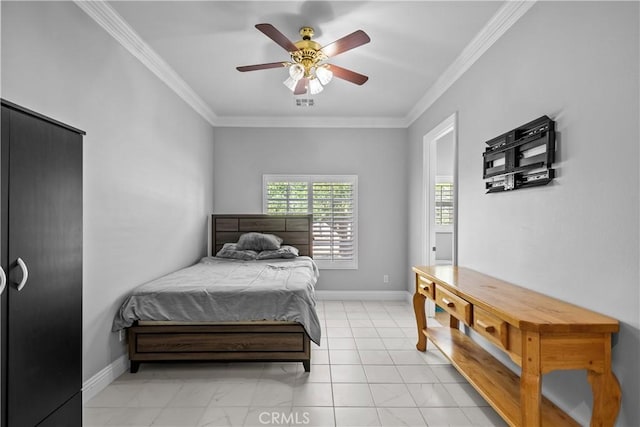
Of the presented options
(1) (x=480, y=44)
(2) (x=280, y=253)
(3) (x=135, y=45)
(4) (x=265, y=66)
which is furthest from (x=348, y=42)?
(2) (x=280, y=253)

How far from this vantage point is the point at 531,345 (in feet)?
5.25

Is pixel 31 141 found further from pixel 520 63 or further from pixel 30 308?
pixel 520 63

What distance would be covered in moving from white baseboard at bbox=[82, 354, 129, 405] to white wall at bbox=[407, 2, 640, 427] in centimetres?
297

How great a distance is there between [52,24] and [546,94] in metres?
2.96

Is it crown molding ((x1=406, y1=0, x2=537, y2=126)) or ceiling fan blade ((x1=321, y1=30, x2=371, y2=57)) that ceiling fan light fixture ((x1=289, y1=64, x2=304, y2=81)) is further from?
crown molding ((x1=406, y1=0, x2=537, y2=126))

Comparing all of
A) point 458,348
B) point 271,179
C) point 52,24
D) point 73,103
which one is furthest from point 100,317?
point 271,179

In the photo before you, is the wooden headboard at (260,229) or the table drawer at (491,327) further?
the wooden headboard at (260,229)

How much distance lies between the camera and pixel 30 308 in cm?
137

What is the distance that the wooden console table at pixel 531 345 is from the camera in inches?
62.0

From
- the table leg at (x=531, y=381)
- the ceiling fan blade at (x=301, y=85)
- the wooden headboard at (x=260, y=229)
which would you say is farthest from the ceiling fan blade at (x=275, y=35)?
the wooden headboard at (x=260, y=229)

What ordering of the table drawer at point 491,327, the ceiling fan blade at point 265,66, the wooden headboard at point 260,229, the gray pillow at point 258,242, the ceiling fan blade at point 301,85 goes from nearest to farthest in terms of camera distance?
the table drawer at point 491,327, the ceiling fan blade at point 265,66, the ceiling fan blade at point 301,85, the gray pillow at point 258,242, the wooden headboard at point 260,229

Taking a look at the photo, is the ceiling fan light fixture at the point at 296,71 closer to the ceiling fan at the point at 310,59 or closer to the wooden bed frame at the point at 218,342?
the ceiling fan at the point at 310,59

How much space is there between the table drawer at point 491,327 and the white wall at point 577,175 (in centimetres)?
43

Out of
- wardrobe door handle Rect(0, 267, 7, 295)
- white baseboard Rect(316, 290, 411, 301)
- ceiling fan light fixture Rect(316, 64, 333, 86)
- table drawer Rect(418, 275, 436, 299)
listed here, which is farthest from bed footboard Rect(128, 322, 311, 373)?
white baseboard Rect(316, 290, 411, 301)
